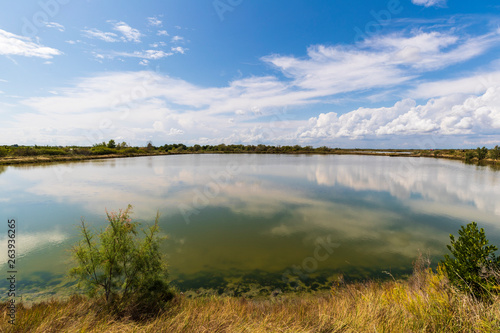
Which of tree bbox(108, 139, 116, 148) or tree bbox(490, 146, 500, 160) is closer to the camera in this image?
tree bbox(490, 146, 500, 160)

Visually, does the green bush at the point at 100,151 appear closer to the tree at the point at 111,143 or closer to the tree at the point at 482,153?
the tree at the point at 111,143

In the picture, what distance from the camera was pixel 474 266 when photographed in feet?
18.6

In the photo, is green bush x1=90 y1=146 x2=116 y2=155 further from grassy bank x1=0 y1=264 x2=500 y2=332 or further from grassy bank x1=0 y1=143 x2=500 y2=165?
grassy bank x1=0 y1=264 x2=500 y2=332

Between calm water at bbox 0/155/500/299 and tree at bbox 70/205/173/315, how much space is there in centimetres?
288

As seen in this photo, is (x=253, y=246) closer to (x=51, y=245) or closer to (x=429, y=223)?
(x=51, y=245)

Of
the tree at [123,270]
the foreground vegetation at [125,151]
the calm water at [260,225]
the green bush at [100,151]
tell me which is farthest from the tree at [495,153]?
the green bush at [100,151]

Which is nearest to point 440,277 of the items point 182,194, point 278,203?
point 278,203

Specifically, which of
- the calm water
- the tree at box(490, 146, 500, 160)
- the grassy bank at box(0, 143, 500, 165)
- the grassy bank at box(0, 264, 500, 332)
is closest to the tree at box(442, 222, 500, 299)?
the grassy bank at box(0, 264, 500, 332)

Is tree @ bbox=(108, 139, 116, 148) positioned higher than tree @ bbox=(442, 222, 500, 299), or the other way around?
tree @ bbox=(108, 139, 116, 148)

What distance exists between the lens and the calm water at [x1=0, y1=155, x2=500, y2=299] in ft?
35.7

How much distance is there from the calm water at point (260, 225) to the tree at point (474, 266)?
5.23 meters

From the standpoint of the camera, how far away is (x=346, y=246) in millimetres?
13734

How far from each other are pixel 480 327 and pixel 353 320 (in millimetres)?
2312

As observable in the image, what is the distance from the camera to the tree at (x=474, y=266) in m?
5.41
